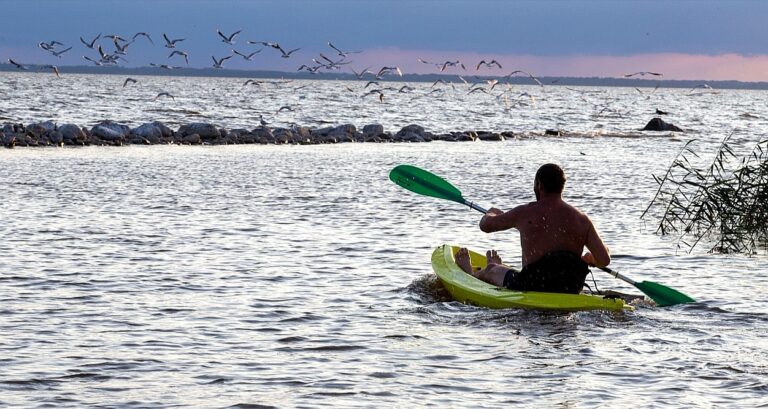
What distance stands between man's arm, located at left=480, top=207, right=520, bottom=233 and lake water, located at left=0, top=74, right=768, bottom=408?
856 millimetres

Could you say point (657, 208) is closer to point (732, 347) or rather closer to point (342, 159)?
point (732, 347)

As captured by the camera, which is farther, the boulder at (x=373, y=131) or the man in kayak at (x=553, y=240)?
the boulder at (x=373, y=131)

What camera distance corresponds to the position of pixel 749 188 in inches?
583

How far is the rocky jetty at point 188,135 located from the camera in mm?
37812

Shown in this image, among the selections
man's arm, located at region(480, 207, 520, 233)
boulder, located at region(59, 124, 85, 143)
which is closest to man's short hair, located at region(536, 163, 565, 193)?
man's arm, located at region(480, 207, 520, 233)

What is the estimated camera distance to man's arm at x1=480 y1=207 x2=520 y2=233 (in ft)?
35.7

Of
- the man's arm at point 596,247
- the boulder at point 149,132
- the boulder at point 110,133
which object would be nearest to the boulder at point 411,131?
the boulder at point 149,132

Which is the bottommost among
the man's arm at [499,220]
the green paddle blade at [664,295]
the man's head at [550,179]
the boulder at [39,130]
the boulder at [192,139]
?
the boulder at [192,139]

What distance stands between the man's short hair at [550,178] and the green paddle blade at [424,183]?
3.23 metres

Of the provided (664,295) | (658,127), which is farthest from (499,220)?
(658,127)

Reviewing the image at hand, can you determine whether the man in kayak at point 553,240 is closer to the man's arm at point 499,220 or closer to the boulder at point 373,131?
the man's arm at point 499,220

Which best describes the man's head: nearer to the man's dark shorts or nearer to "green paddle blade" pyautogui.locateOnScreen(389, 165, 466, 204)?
the man's dark shorts

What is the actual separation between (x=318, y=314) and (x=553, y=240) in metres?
2.30

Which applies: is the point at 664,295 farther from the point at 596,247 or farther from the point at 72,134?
the point at 72,134
